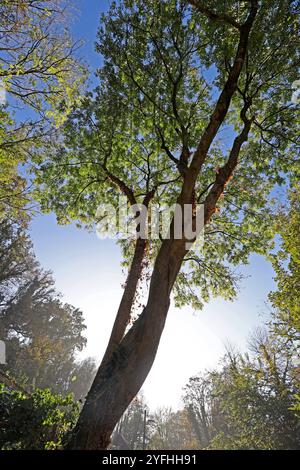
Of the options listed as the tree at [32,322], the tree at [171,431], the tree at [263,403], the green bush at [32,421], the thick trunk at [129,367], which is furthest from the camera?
the tree at [171,431]

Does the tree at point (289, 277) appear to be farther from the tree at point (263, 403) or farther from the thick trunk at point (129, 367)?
the tree at point (263, 403)

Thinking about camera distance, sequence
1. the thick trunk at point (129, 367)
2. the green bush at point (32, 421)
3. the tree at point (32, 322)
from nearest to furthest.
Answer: the thick trunk at point (129, 367), the green bush at point (32, 421), the tree at point (32, 322)

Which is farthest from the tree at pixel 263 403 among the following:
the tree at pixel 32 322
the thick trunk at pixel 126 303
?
the tree at pixel 32 322

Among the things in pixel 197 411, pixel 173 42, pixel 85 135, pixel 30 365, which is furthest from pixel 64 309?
pixel 173 42

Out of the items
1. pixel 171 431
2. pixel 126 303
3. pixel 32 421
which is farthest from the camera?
pixel 171 431

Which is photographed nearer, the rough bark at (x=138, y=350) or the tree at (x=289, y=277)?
the rough bark at (x=138, y=350)

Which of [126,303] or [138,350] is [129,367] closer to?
[138,350]

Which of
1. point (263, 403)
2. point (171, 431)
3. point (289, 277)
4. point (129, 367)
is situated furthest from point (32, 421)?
point (171, 431)

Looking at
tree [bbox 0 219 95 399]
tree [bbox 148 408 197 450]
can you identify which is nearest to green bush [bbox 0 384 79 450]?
tree [bbox 0 219 95 399]

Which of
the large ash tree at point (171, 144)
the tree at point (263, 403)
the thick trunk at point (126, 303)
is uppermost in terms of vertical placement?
the large ash tree at point (171, 144)

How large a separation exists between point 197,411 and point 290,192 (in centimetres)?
3904

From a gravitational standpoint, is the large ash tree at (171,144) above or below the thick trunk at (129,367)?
above

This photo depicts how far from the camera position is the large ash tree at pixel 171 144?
453 centimetres

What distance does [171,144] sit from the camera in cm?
878
